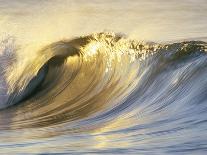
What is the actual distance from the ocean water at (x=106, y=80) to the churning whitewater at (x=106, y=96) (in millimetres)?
17

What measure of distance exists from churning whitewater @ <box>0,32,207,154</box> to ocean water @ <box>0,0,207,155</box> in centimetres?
2

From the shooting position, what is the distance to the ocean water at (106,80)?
7.71m

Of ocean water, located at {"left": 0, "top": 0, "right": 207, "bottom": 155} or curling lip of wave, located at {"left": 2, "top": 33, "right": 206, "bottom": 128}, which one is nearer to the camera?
ocean water, located at {"left": 0, "top": 0, "right": 207, "bottom": 155}

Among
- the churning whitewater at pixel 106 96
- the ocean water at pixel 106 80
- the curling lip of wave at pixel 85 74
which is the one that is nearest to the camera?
the churning whitewater at pixel 106 96

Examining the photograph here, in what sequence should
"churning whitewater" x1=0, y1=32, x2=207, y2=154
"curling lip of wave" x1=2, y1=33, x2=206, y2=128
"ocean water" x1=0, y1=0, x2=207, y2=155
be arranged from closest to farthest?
"churning whitewater" x1=0, y1=32, x2=207, y2=154, "ocean water" x1=0, y1=0, x2=207, y2=155, "curling lip of wave" x1=2, y1=33, x2=206, y2=128

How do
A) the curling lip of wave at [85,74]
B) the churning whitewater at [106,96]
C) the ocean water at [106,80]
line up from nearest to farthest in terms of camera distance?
the churning whitewater at [106,96] → the ocean water at [106,80] → the curling lip of wave at [85,74]

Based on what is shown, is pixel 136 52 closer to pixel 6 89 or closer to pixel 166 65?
pixel 166 65

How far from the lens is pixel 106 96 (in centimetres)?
1167

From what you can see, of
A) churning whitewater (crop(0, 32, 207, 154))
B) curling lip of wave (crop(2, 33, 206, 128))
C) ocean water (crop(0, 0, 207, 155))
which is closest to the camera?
churning whitewater (crop(0, 32, 207, 154))

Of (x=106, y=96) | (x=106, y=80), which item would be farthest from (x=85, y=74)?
(x=106, y=96)

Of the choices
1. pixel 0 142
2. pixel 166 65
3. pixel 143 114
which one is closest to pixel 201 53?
pixel 166 65

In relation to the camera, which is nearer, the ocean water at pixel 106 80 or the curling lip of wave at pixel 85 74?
the ocean water at pixel 106 80

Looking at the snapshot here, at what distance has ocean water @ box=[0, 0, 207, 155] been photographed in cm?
771

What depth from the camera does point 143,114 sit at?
936 cm
